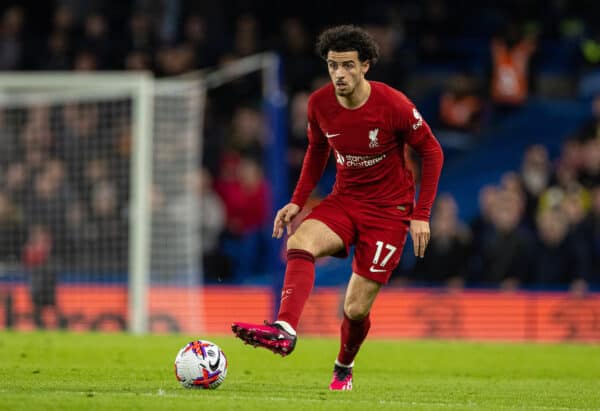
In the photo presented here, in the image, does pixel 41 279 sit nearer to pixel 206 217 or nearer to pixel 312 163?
pixel 206 217

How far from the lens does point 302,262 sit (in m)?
8.38

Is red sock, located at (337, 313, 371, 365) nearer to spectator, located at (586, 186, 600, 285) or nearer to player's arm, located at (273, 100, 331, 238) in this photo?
player's arm, located at (273, 100, 331, 238)

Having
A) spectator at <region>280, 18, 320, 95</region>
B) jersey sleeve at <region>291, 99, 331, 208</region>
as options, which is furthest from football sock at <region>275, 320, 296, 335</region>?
spectator at <region>280, 18, 320, 95</region>

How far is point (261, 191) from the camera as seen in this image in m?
19.0

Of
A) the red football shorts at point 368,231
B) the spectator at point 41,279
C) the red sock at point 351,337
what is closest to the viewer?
the red football shorts at point 368,231

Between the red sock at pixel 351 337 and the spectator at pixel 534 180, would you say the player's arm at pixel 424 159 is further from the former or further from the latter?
the spectator at pixel 534 180

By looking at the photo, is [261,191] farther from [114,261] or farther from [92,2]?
[92,2]

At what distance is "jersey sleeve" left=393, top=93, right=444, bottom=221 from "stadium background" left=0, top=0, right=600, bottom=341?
7.32 metres

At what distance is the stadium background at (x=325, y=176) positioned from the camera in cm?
1711

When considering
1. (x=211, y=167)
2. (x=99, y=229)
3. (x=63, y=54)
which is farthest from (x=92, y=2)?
(x=99, y=229)

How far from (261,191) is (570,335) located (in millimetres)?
5003

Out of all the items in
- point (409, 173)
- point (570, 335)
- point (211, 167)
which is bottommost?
point (570, 335)

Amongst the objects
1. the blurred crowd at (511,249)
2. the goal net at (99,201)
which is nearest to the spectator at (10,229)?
the goal net at (99,201)

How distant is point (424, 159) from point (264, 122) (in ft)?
36.7
